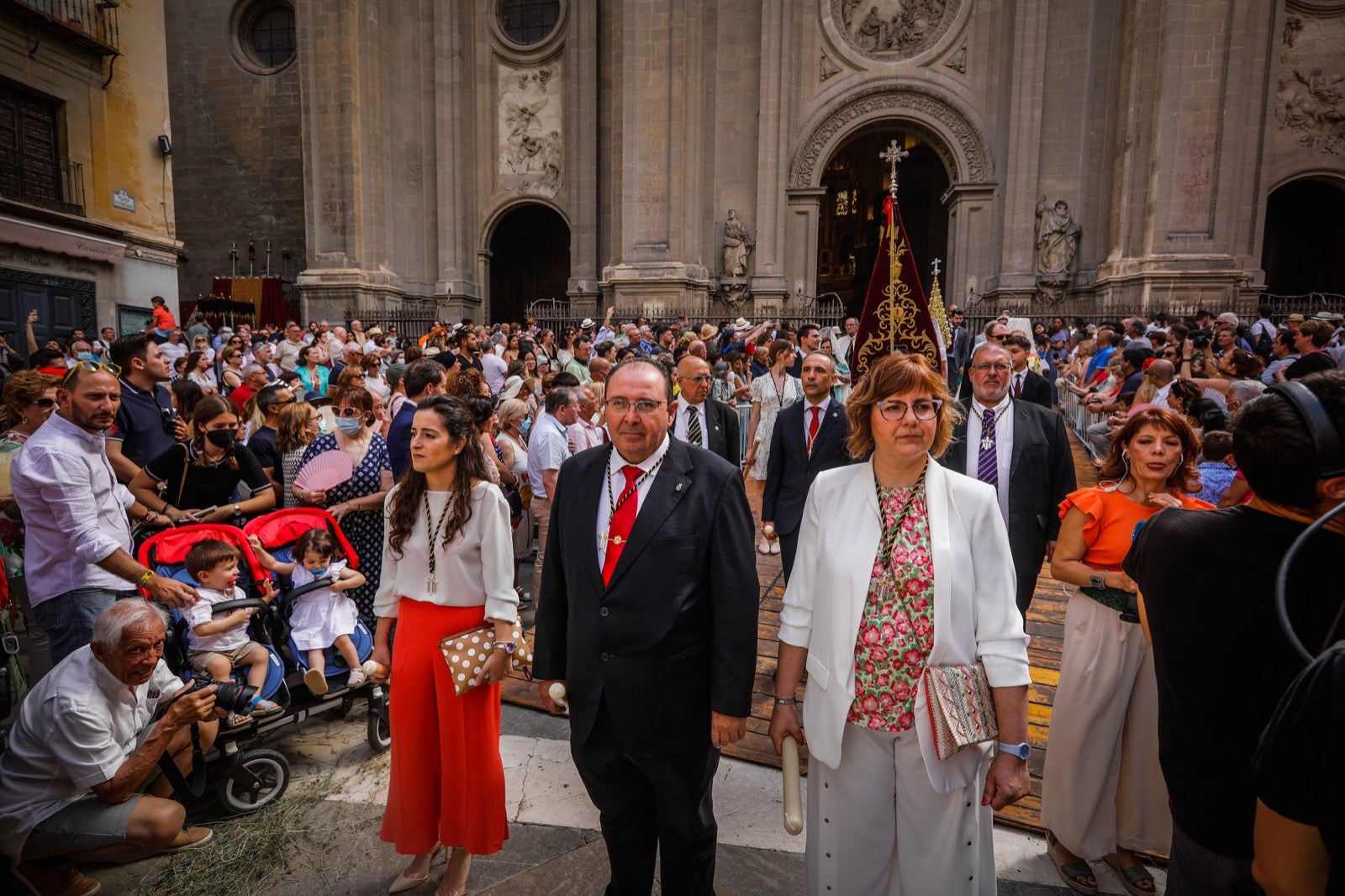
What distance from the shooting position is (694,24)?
1938 centimetres

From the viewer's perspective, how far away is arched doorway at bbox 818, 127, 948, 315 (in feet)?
89.5

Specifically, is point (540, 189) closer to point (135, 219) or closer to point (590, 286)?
point (590, 286)

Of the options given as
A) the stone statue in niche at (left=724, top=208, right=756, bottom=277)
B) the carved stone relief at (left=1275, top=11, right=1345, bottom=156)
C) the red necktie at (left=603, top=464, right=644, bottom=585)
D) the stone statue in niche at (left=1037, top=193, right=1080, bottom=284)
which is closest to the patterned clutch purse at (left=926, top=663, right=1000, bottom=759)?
the red necktie at (left=603, top=464, right=644, bottom=585)

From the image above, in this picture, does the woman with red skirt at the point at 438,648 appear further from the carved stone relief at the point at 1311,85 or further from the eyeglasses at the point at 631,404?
the carved stone relief at the point at 1311,85

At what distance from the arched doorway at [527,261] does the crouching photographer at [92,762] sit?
2259 centimetres

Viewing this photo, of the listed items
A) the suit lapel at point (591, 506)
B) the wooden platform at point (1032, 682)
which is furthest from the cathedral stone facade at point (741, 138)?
the suit lapel at point (591, 506)

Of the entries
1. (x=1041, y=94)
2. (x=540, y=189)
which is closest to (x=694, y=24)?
(x=540, y=189)

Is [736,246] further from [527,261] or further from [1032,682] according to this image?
[1032,682]

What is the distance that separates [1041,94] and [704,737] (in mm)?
21300

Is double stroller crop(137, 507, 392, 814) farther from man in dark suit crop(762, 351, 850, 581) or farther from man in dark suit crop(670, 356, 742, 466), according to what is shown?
man in dark suit crop(670, 356, 742, 466)

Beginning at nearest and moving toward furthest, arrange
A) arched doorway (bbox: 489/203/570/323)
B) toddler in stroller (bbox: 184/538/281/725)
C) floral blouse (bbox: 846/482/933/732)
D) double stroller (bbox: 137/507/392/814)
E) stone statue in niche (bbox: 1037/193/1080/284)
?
floral blouse (bbox: 846/482/933/732)
double stroller (bbox: 137/507/392/814)
toddler in stroller (bbox: 184/538/281/725)
stone statue in niche (bbox: 1037/193/1080/284)
arched doorway (bbox: 489/203/570/323)

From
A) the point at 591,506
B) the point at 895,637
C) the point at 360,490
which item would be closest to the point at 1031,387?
the point at 895,637

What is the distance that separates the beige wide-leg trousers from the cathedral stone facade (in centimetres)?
1690

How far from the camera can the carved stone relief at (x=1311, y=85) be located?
60.5ft
